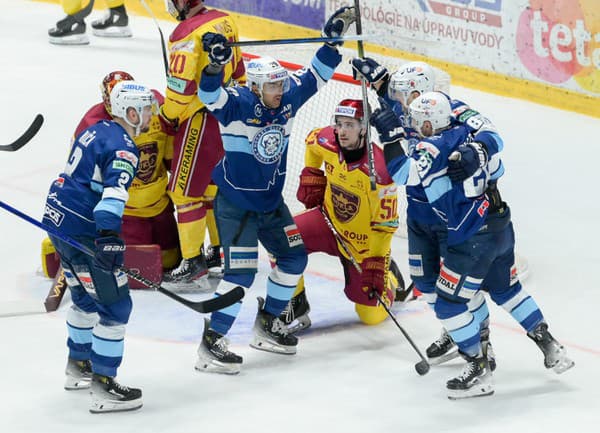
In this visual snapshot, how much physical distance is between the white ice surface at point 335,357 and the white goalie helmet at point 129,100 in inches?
47.3

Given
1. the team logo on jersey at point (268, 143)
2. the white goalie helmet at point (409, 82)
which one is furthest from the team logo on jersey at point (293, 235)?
the white goalie helmet at point (409, 82)

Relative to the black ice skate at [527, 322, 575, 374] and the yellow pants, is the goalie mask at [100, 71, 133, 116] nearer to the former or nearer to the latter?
the black ice skate at [527, 322, 575, 374]

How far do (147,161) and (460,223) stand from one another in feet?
6.85

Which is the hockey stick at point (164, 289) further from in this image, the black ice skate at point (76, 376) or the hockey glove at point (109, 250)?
the black ice skate at point (76, 376)

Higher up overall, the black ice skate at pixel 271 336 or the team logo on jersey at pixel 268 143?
the team logo on jersey at pixel 268 143

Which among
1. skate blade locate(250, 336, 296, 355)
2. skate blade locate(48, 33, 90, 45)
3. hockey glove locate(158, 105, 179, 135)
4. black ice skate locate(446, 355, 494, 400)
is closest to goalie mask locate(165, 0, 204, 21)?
hockey glove locate(158, 105, 179, 135)

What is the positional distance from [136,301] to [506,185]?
9.32ft

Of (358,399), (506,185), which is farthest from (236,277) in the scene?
(506,185)

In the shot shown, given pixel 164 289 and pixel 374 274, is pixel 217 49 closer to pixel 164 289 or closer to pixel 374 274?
pixel 164 289

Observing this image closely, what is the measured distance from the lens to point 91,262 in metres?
5.45

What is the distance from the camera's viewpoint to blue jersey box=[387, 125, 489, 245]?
5.48 m

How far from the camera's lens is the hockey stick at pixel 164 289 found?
541 centimetres

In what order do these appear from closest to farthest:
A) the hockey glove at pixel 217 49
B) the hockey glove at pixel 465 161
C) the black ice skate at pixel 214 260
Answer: the hockey glove at pixel 465 161 < the hockey glove at pixel 217 49 < the black ice skate at pixel 214 260

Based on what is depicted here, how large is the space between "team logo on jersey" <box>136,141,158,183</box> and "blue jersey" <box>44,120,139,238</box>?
4.80 ft
